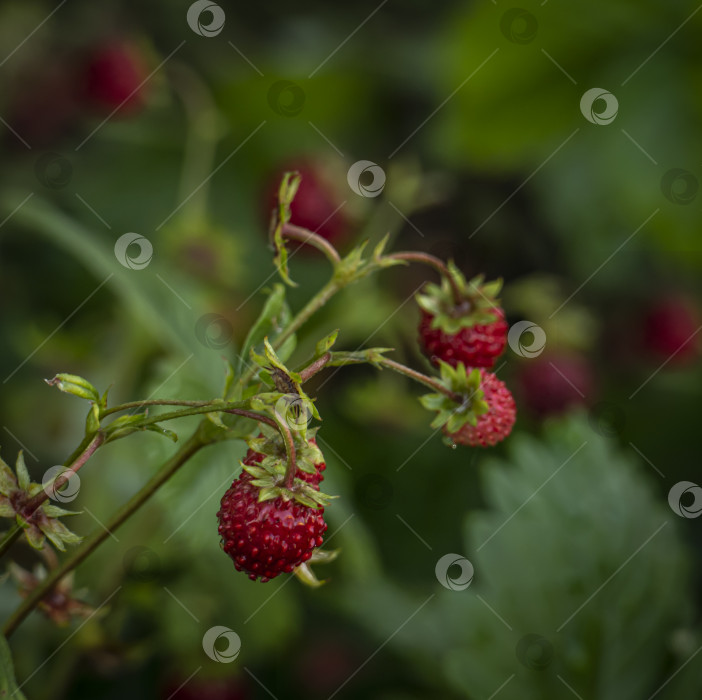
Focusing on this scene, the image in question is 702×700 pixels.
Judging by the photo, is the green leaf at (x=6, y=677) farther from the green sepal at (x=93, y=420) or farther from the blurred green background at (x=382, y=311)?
the blurred green background at (x=382, y=311)

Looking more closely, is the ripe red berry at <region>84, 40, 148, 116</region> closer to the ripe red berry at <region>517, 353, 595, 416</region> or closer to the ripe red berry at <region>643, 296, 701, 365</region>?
the ripe red berry at <region>517, 353, 595, 416</region>

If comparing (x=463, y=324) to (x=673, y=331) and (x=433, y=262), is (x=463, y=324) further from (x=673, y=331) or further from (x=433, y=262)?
(x=673, y=331)

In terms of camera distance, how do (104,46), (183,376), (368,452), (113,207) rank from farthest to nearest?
(113,207)
(104,46)
(368,452)
(183,376)

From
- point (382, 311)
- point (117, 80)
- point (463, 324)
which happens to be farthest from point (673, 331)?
point (463, 324)

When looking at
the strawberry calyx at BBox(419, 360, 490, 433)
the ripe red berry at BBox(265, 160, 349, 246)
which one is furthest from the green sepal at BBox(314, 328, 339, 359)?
the ripe red berry at BBox(265, 160, 349, 246)

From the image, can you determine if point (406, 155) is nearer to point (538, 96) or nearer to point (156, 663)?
point (538, 96)

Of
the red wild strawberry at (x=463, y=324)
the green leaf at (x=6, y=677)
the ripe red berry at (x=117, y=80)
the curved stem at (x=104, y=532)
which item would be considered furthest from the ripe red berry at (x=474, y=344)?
the ripe red berry at (x=117, y=80)

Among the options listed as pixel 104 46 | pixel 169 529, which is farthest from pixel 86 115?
pixel 169 529
